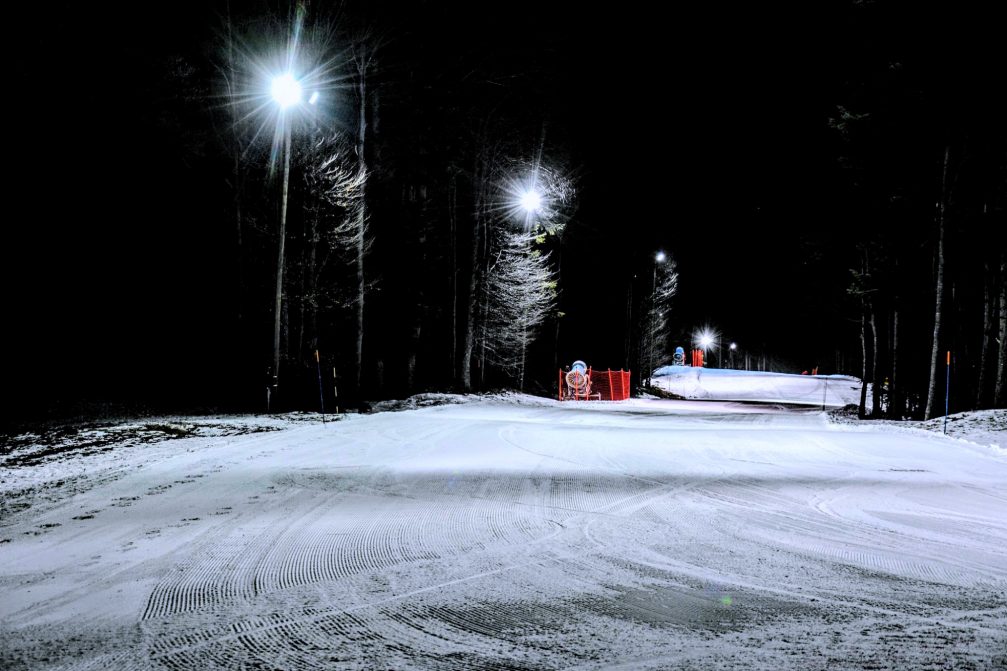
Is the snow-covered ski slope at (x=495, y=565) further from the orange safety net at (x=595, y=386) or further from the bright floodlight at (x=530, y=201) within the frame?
the orange safety net at (x=595, y=386)

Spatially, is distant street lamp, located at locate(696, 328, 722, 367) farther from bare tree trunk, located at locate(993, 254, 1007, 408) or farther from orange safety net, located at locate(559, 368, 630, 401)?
bare tree trunk, located at locate(993, 254, 1007, 408)

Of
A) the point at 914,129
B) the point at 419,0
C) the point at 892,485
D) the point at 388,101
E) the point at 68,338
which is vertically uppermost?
the point at 419,0

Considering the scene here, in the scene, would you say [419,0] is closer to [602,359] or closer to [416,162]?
[416,162]

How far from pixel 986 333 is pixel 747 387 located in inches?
1441

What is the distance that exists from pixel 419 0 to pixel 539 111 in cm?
714

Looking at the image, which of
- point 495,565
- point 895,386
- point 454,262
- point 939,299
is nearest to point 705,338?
point 895,386

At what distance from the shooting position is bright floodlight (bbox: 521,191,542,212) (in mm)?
29750

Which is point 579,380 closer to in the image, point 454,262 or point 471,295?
point 471,295

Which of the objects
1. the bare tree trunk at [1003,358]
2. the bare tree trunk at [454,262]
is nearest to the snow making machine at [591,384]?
the bare tree trunk at [454,262]

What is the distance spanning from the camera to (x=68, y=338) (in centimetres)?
2408

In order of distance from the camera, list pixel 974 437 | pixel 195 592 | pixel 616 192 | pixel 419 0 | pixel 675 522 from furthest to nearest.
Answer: pixel 616 192 < pixel 419 0 < pixel 974 437 < pixel 675 522 < pixel 195 592

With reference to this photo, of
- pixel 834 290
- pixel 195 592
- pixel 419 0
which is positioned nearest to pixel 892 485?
pixel 195 592

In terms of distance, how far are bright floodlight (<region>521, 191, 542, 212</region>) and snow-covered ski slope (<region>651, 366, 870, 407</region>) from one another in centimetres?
2676

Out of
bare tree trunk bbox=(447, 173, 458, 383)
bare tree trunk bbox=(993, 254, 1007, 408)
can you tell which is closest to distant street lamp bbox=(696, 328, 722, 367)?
bare tree trunk bbox=(447, 173, 458, 383)
